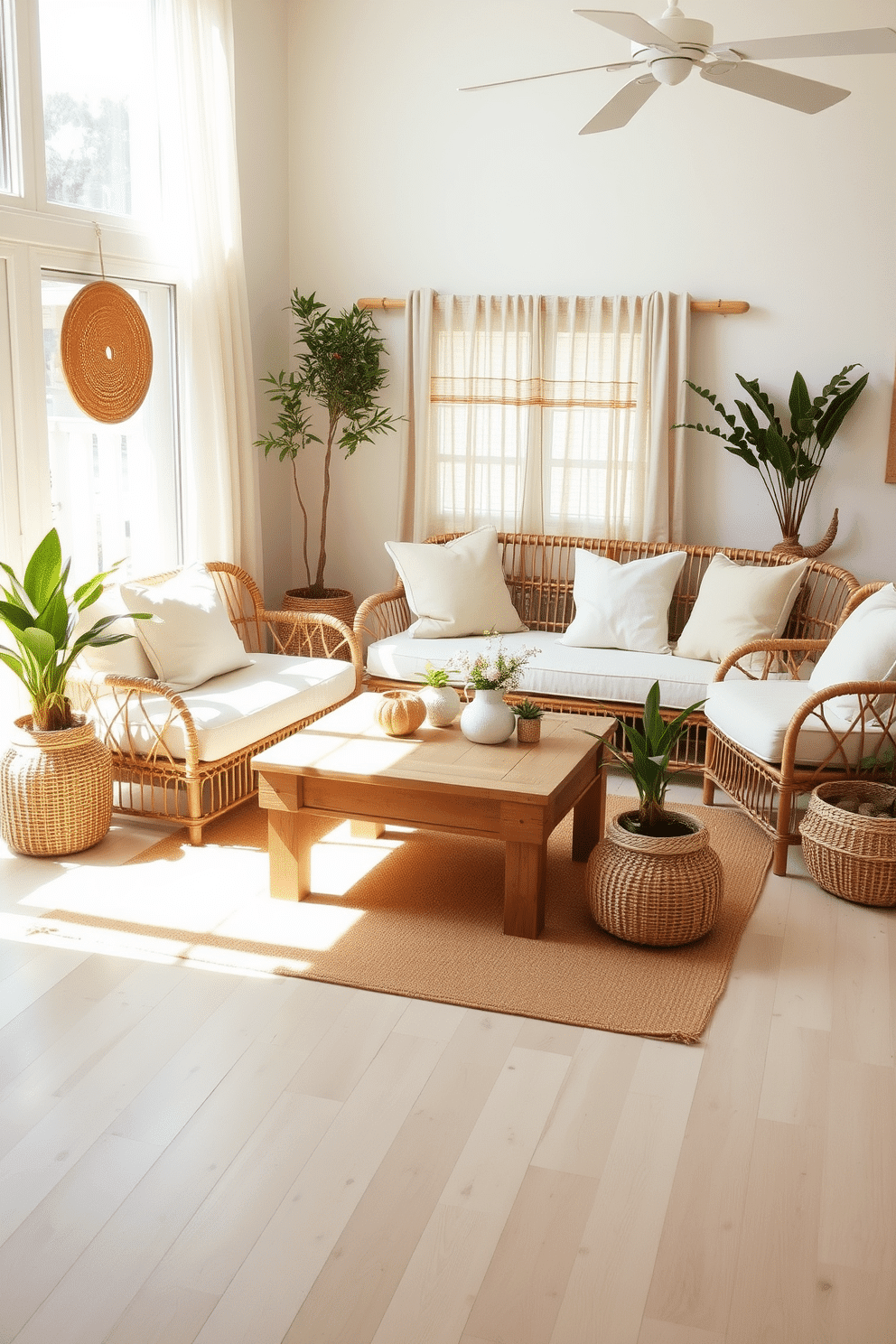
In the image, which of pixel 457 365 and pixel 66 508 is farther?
pixel 457 365

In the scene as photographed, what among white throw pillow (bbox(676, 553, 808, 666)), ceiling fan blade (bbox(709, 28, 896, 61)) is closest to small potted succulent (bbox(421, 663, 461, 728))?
white throw pillow (bbox(676, 553, 808, 666))

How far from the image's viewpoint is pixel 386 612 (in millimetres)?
5348

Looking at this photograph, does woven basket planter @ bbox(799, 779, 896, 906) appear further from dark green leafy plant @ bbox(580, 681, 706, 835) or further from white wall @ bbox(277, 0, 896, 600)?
white wall @ bbox(277, 0, 896, 600)

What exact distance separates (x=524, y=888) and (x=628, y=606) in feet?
6.35

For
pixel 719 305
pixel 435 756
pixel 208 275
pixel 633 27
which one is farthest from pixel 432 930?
pixel 719 305

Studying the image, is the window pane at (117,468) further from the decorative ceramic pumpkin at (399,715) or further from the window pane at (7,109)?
the decorative ceramic pumpkin at (399,715)

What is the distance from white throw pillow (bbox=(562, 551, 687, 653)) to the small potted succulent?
4.07ft

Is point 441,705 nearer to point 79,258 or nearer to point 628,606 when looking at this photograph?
point 628,606

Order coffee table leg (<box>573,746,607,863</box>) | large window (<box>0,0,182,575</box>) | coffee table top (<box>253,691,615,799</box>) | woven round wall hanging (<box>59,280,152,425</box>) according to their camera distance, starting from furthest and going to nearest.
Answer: woven round wall hanging (<box>59,280,152,425</box>) → large window (<box>0,0,182,575</box>) → coffee table leg (<box>573,746,607,863</box>) → coffee table top (<box>253,691,615,799</box>)

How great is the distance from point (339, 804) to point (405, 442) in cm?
265

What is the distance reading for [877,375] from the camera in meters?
4.95

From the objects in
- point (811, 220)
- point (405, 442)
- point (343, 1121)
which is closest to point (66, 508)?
point (405, 442)

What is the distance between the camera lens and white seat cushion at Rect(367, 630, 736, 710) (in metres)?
4.54

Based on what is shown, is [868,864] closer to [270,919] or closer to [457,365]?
[270,919]
